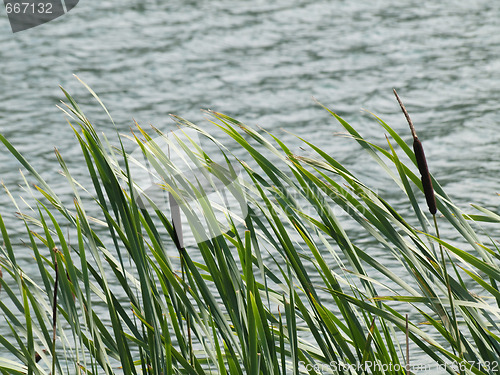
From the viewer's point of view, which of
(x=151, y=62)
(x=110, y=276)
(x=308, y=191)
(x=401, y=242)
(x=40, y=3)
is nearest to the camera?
(x=401, y=242)

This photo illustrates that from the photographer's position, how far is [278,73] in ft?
12.7

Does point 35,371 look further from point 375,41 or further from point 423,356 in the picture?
point 375,41

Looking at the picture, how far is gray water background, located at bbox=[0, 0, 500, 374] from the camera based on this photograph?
317 cm

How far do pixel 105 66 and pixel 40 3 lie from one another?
1340 millimetres

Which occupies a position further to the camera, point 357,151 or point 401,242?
point 357,151

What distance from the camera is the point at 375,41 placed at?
13.8 ft

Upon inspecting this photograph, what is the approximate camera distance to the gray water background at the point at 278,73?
3.17 meters

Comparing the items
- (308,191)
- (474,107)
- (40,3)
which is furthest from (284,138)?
(40,3)

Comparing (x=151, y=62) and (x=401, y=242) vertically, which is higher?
(x=401, y=242)

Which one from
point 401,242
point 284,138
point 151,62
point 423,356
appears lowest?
point 423,356

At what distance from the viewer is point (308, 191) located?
926mm

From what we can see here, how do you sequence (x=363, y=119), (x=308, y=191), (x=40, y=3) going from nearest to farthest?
(x=308, y=191), (x=363, y=119), (x=40, y=3)

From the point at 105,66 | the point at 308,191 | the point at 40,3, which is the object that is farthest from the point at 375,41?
the point at 308,191

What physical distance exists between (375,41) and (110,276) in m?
2.50
